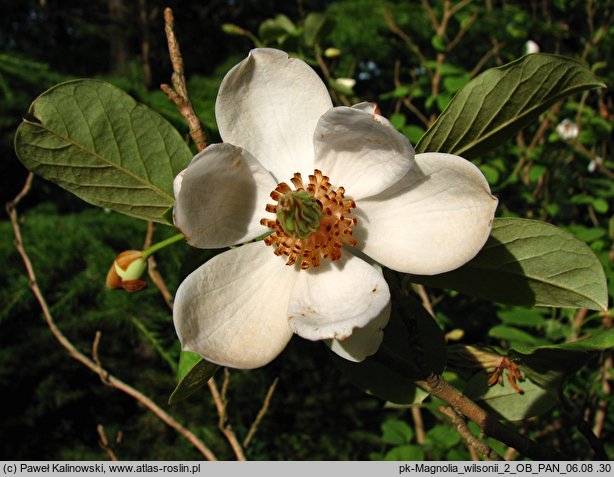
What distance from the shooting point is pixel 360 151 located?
2.33 feet

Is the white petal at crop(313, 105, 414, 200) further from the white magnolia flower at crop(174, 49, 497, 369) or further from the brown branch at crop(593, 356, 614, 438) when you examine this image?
the brown branch at crop(593, 356, 614, 438)

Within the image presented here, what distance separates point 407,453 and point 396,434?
0.16 m

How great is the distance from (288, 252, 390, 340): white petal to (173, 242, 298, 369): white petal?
0.03m

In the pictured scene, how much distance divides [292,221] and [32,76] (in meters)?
2.07

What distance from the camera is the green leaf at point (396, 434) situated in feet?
4.98

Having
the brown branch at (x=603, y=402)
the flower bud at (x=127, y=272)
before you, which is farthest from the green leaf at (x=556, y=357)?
the brown branch at (x=603, y=402)

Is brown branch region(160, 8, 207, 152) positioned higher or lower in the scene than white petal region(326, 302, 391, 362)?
higher

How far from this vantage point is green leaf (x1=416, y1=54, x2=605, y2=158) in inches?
26.8

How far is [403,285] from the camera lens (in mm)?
734

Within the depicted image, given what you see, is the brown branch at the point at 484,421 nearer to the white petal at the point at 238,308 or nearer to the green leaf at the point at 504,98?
the white petal at the point at 238,308

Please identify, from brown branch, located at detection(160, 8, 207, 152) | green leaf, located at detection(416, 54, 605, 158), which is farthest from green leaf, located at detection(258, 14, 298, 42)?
green leaf, located at detection(416, 54, 605, 158)

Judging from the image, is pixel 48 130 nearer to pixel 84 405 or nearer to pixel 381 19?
pixel 84 405

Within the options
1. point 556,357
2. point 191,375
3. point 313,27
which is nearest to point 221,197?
point 191,375

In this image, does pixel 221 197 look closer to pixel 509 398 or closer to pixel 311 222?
pixel 311 222
